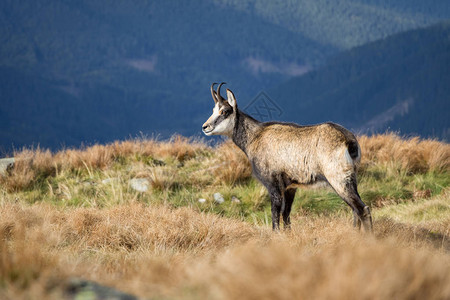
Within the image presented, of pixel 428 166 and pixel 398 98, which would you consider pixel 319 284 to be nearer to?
pixel 428 166

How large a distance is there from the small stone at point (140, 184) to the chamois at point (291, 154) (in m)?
4.19

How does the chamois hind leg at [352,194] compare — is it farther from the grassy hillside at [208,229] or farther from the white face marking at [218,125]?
the white face marking at [218,125]

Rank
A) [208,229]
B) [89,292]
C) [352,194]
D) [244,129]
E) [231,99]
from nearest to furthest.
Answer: [89,292], [352,194], [208,229], [231,99], [244,129]

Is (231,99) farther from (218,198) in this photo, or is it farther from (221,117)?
(218,198)

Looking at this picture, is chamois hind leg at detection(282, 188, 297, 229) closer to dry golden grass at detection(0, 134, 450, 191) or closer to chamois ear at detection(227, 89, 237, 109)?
chamois ear at detection(227, 89, 237, 109)

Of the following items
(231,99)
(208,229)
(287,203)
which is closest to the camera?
(208,229)

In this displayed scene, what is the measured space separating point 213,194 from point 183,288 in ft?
26.8

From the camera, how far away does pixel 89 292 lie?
3.15 metres

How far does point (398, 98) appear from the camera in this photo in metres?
199

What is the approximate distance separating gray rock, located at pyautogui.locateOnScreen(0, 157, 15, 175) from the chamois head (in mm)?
7379

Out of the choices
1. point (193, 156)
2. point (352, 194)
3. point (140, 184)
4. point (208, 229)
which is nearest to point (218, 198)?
point (140, 184)

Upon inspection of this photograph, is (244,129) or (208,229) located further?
(244,129)

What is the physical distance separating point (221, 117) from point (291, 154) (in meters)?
1.47

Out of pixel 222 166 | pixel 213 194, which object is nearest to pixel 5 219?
pixel 213 194
